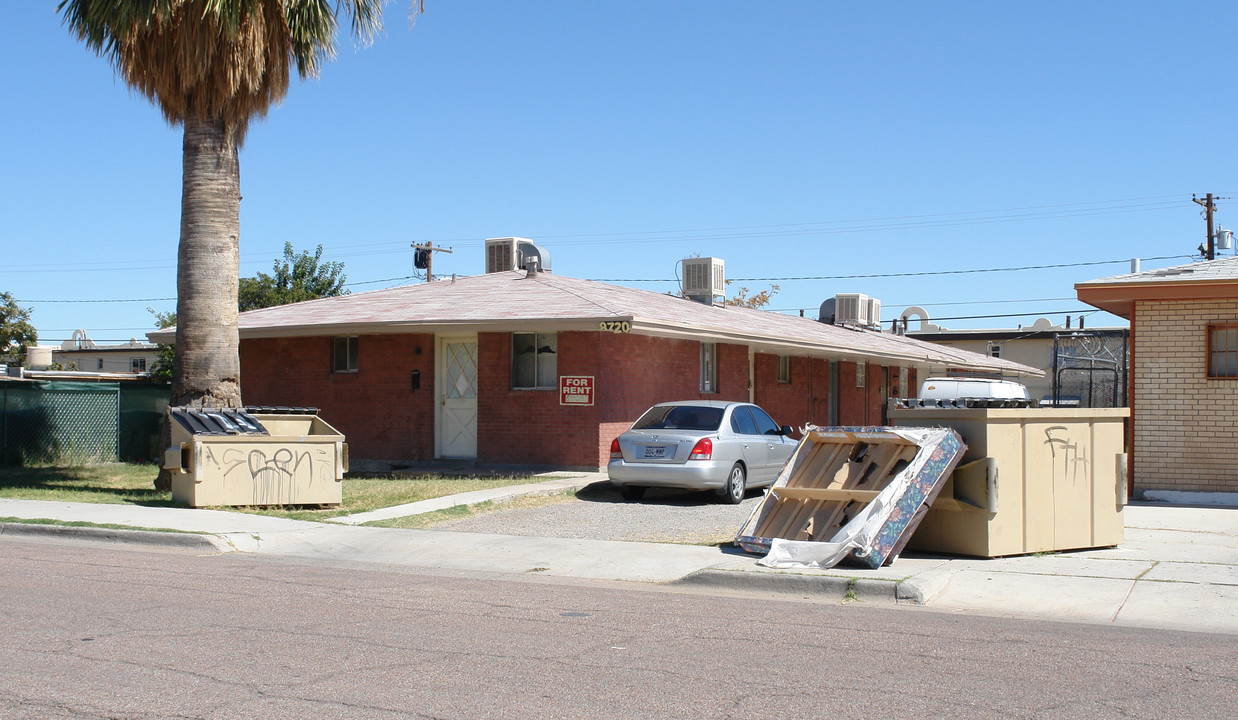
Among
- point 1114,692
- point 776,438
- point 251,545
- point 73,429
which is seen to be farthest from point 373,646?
point 73,429

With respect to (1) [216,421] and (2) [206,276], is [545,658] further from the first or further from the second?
(2) [206,276]

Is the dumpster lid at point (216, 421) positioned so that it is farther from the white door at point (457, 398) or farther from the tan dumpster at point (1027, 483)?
the tan dumpster at point (1027, 483)

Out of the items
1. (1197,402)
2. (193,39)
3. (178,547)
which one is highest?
(193,39)

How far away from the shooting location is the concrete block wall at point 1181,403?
15500mm

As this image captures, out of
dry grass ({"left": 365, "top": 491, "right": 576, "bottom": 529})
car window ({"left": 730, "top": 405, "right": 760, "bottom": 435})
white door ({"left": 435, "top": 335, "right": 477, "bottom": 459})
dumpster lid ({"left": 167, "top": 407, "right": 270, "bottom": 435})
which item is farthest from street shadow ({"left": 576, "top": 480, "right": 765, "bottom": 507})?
dumpster lid ({"left": 167, "top": 407, "right": 270, "bottom": 435})

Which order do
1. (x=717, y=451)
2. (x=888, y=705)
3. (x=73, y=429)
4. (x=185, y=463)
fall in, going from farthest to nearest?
1. (x=73, y=429)
2. (x=717, y=451)
3. (x=185, y=463)
4. (x=888, y=705)

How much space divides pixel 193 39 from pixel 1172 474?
49.5 feet

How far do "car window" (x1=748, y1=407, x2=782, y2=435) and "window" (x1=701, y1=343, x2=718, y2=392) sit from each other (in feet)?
17.6

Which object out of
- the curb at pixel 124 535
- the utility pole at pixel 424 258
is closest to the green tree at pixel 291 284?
the utility pole at pixel 424 258

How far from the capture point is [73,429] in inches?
851

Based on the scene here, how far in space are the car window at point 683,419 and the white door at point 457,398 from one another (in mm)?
4833

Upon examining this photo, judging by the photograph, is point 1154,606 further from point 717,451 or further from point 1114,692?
point 717,451

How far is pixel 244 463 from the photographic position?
1412cm

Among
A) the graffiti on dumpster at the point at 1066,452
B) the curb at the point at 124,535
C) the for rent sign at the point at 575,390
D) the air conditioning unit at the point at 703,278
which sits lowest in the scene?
the curb at the point at 124,535
